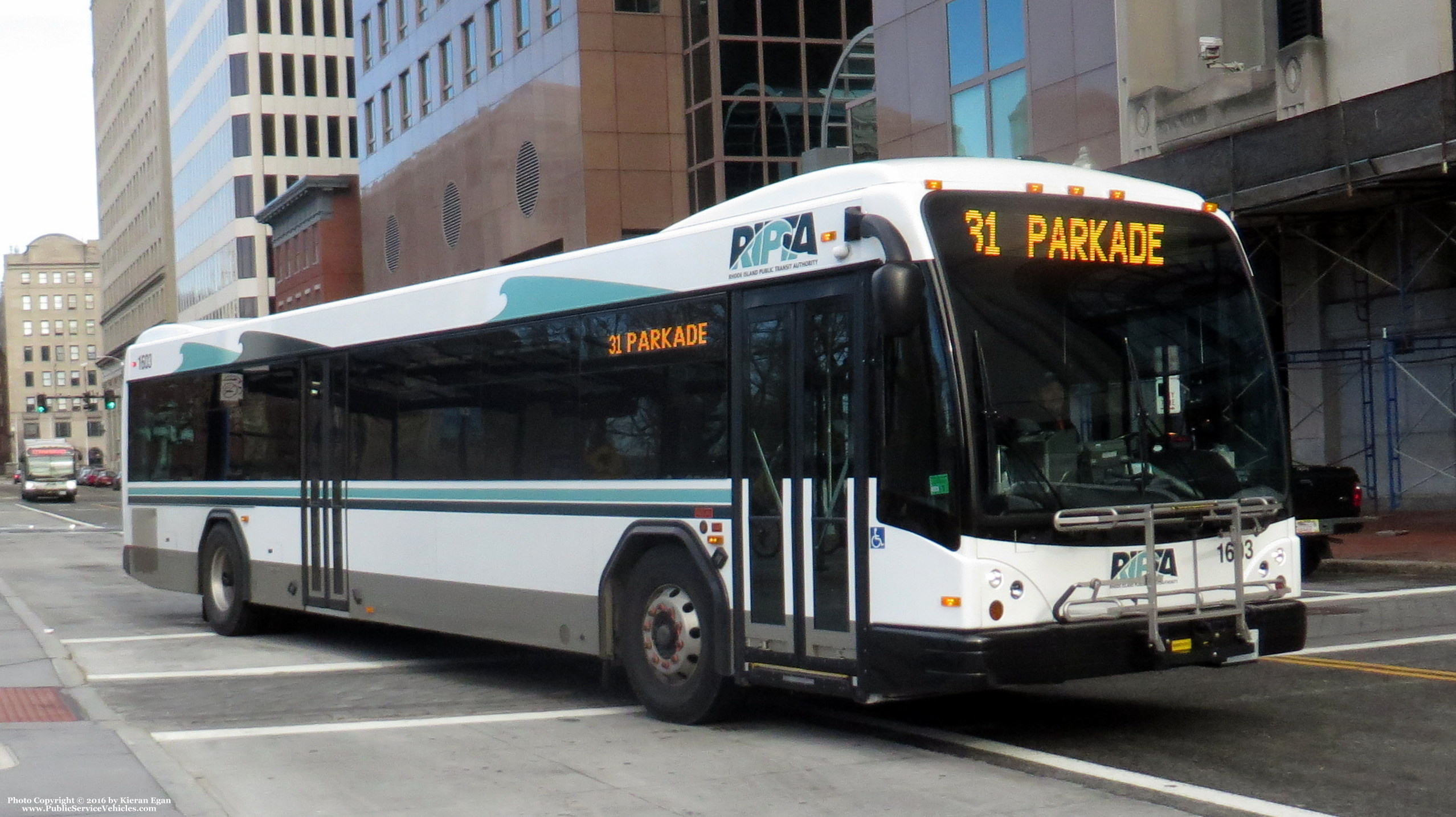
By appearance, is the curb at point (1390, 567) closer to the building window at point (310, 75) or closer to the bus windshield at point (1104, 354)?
the bus windshield at point (1104, 354)

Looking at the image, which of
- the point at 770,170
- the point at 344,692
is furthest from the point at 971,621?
the point at 770,170

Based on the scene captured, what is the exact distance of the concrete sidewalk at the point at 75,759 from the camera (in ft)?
23.6

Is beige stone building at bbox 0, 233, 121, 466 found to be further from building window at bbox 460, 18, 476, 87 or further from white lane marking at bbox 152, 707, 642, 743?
white lane marking at bbox 152, 707, 642, 743

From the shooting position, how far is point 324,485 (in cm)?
1366

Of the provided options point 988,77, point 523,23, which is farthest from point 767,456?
point 523,23

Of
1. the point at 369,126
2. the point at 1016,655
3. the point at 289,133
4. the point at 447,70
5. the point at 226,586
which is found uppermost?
the point at 289,133

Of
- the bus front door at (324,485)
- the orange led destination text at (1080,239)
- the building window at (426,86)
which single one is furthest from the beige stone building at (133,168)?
the orange led destination text at (1080,239)

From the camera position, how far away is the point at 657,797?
7465 millimetres

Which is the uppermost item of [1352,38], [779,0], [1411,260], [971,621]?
[779,0]

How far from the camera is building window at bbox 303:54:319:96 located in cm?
9112

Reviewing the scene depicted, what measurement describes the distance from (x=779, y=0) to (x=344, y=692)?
115 feet

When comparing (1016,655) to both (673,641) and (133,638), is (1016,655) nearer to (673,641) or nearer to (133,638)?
(673,641)

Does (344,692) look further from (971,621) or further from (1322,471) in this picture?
(1322,471)

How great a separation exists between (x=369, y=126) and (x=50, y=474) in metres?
26.5
